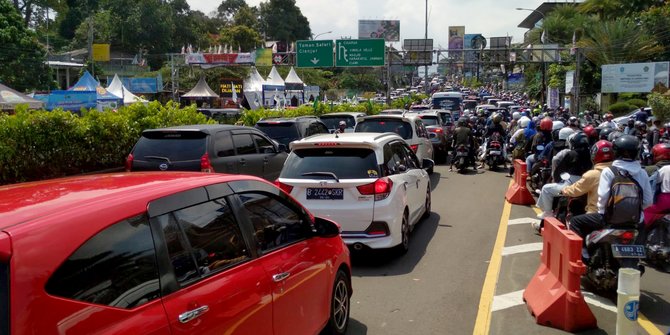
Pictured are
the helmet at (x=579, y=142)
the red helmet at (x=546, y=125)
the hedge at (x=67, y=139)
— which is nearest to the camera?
the helmet at (x=579, y=142)

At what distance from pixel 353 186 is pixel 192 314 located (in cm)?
466

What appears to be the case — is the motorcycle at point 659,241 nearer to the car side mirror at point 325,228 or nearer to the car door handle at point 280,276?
the car side mirror at point 325,228

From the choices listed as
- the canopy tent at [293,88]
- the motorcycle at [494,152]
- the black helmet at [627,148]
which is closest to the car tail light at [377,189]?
the black helmet at [627,148]

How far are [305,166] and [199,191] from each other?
4428mm

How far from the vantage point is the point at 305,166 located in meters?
7.86

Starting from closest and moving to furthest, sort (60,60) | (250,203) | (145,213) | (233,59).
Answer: (145,213) < (250,203) < (233,59) < (60,60)

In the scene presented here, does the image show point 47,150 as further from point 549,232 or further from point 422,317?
point 549,232

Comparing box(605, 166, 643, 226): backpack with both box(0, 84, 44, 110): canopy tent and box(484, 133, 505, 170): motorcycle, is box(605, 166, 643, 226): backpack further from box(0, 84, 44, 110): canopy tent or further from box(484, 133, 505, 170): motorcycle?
box(0, 84, 44, 110): canopy tent

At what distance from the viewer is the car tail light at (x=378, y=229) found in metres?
7.49

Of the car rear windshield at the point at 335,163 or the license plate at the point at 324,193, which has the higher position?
the car rear windshield at the point at 335,163

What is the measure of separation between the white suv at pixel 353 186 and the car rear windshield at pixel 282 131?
6.83 meters

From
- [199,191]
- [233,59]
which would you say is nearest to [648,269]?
[199,191]

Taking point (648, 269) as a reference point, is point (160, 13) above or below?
above

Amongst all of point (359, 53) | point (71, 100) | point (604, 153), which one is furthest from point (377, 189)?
point (359, 53)
